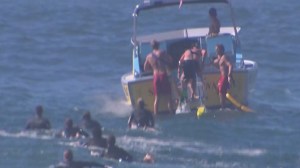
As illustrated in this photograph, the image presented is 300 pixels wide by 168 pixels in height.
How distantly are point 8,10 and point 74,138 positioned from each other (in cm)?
2453

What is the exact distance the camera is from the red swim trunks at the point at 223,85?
28.7m

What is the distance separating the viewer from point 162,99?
29.1m

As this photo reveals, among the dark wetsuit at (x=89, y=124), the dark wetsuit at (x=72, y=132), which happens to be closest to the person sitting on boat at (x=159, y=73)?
the dark wetsuit at (x=89, y=124)

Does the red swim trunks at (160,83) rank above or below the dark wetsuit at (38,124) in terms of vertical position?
above

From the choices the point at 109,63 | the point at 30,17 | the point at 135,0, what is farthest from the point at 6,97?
the point at 135,0

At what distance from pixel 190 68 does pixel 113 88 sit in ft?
22.0

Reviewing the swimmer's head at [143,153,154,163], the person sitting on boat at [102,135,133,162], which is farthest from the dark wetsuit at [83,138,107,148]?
the swimmer's head at [143,153,154,163]

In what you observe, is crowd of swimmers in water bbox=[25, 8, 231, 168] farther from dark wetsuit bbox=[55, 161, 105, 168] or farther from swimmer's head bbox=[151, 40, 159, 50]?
swimmer's head bbox=[151, 40, 159, 50]

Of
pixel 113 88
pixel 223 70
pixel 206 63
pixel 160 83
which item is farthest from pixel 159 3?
pixel 113 88

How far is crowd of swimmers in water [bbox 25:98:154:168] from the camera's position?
2312cm

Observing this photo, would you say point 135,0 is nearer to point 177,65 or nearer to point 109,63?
point 109,63

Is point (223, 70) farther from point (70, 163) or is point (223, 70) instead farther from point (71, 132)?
point (70, 163)

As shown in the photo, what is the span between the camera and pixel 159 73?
2875 cm

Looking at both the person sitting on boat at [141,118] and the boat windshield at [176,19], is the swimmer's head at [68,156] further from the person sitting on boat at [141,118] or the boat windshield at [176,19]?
the boat windshield at [176,19]
